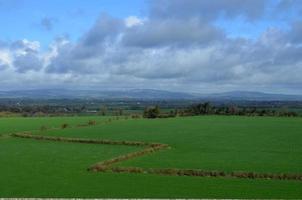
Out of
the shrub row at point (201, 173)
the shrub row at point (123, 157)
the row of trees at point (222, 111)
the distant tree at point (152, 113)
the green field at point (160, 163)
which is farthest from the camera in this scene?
the row of trees at point (222, 111)

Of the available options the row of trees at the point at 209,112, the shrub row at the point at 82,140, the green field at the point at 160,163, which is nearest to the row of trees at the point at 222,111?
the row of trees at the point at 209,112

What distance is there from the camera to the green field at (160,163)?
68.3 ft

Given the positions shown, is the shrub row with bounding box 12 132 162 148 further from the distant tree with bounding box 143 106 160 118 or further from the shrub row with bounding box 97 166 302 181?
the distant tree with bounding box 143 106 160 118

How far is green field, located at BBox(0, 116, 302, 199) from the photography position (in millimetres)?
20812

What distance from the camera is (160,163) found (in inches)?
1144

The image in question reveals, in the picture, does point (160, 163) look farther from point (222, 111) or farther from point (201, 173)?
point (222, 111)

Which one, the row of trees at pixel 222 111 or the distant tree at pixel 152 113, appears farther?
the row of trees at pixel 222 111

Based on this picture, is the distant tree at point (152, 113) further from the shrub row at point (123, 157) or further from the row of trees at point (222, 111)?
the shrub row at point (123, 157)

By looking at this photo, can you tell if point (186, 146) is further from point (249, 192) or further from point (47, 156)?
point (249, 192)

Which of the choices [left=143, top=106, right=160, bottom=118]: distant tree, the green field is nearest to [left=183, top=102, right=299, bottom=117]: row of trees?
[left=143, top=106, right=160, bottom=118]: distant tree

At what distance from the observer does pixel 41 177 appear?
2428cm

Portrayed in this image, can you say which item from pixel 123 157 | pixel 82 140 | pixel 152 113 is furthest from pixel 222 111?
pixel 123 157

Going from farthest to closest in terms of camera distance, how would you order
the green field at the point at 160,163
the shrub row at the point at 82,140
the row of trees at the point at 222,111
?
1. the row of trees at the point at 222,111
2. the shrub row at the point at 82,140
3. the green field at the point at 160,163

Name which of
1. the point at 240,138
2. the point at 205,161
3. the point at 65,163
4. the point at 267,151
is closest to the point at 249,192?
the point at 205,161
